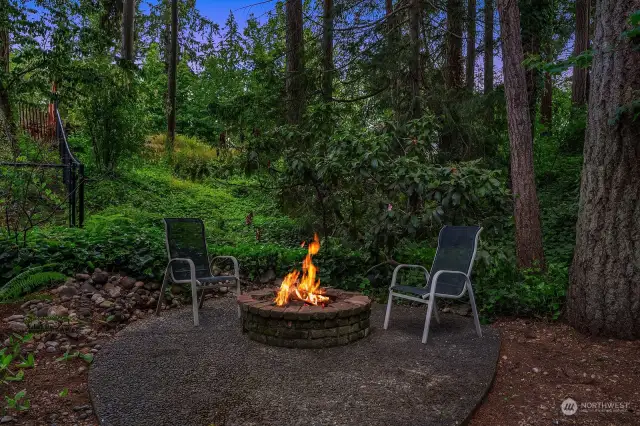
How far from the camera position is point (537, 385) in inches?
137

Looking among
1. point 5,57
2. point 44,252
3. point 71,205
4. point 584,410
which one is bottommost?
point 584,410

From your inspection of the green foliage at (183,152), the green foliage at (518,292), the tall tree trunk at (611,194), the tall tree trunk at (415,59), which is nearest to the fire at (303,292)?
the green foliage at (518,292)

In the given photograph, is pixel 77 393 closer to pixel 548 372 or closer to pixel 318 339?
pixel 318 339

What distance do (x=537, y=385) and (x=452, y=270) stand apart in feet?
4.47

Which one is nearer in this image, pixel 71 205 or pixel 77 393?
pixel 77 393

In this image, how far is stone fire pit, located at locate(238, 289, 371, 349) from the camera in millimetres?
4043

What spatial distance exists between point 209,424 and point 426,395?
132 cm

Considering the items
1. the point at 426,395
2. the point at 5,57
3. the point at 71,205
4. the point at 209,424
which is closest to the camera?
the point at 209,424

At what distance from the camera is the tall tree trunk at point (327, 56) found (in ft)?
27.6

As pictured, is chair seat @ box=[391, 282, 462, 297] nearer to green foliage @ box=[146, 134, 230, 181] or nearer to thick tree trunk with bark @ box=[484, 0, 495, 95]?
thick tree trunk with bark @ box=[484, 0, 495, 95]

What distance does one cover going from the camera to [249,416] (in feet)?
8.94

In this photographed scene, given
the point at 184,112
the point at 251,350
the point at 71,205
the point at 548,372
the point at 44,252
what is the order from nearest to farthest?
the point at 548,372, the point at 251,350, the point at 44,252, the point at 71,205, the point at 184,112

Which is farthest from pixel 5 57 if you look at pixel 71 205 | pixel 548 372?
pixel 548 372

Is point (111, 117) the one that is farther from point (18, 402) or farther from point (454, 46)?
point (18, 402)
